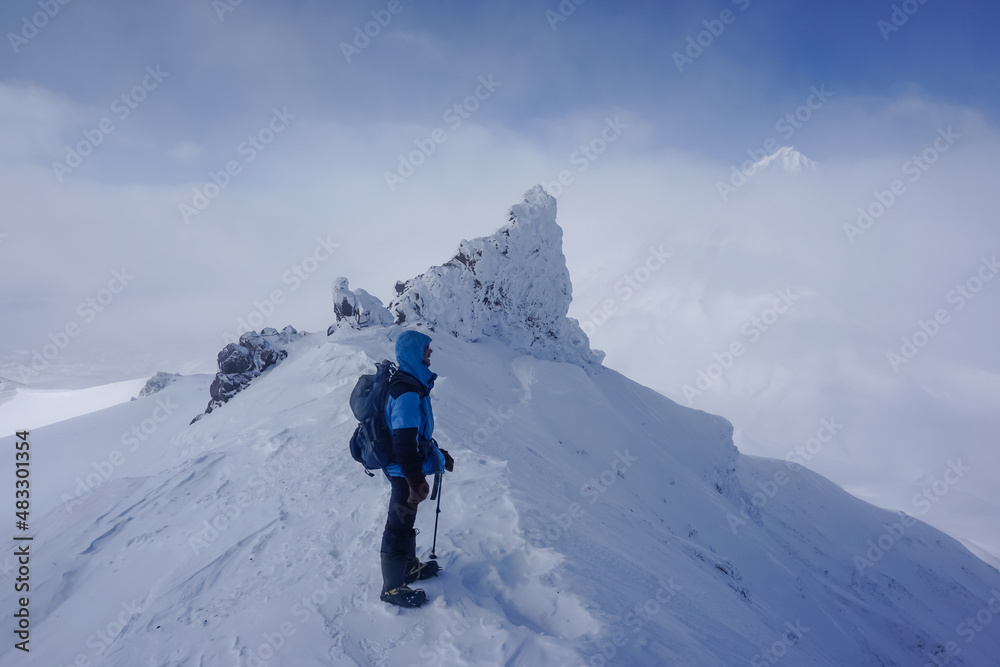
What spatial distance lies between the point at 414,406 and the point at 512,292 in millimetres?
24448

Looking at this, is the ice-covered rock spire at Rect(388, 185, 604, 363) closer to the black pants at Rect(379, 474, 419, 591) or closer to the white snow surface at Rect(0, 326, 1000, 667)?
the white snow surface at Rect(0, 326, 1000, 667)

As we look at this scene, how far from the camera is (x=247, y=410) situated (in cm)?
1505

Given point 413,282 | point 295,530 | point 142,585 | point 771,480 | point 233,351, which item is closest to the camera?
point 142,585

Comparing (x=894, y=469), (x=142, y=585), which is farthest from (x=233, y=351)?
(x=894, y=469)

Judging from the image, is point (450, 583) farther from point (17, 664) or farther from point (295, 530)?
point (17, 664)

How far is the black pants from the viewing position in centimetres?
512

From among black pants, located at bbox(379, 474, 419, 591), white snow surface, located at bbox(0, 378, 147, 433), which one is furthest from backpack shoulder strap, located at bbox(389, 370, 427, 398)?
white snow surface, located at bbox(0, 378, 147, 433)

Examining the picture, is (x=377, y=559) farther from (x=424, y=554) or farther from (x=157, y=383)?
(x=157, y=383)

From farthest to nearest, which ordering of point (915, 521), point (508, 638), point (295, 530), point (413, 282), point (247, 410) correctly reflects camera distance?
1. point (915, 521)
2. point (413, 282)
3. point (247, 410)
4. point (295, 530)
5. point (508, 638)

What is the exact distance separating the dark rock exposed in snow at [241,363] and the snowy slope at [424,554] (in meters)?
2.14

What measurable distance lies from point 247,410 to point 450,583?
38.5 feet

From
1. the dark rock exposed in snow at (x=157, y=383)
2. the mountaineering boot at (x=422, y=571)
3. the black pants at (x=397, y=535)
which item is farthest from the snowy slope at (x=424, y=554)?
the dark rock exposed in snow at (x=157, y=383)

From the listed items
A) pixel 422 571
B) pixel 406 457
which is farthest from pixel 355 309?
pixel 406 457

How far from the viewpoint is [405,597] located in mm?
5152
